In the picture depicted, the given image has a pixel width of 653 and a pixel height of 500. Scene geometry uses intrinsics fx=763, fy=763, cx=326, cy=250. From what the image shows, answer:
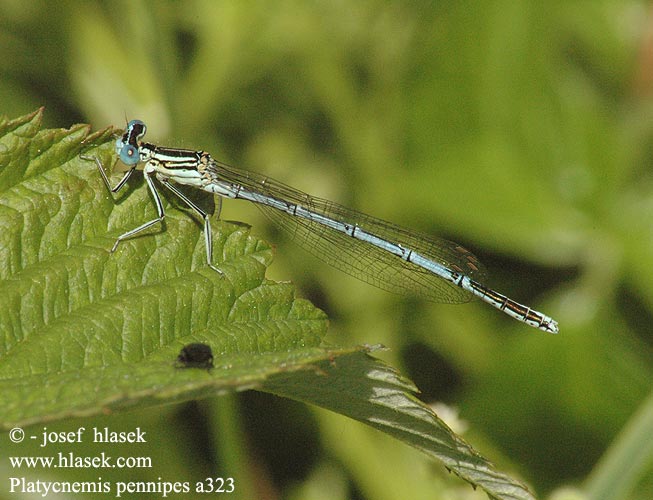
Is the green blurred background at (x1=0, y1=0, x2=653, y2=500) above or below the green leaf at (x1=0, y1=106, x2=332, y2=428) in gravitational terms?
above

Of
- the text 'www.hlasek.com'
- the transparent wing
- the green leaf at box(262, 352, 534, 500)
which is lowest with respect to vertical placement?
the green leaf at box(262, 352, 534, 500)

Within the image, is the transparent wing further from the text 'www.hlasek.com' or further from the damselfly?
the text 'www.hlasek.com'

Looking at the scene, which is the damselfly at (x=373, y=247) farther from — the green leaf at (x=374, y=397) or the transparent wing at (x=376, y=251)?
the green leaf at (x=374, y=397)

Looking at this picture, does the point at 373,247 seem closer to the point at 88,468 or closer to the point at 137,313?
the point at 88,468

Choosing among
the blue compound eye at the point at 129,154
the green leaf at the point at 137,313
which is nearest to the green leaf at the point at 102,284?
the green leaf at the point at 137,313

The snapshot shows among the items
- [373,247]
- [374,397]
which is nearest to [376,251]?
[373,247]

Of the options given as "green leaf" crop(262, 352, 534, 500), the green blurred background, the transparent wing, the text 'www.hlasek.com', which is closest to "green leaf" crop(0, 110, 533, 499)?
"green leaf" crop(262, 352, 534, 500)
